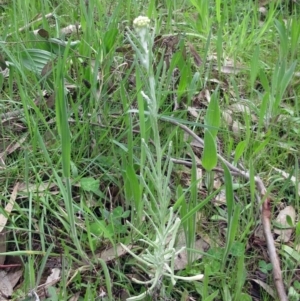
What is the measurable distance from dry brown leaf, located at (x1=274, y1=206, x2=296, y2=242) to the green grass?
19 mm

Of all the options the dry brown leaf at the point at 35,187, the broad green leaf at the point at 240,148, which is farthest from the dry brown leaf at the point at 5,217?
the broad green leaf at the point at 240,148

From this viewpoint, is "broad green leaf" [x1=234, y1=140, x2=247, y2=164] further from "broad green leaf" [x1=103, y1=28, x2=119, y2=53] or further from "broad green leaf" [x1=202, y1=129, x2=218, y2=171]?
"broad green leaf" [x1=103, y1=28, x2=119, y2=53]

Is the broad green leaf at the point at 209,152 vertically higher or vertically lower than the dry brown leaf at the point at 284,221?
higher

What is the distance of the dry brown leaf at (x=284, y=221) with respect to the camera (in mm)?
1368

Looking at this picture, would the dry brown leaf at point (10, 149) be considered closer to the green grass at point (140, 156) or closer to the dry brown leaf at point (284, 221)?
the green grass at point (140, 156)

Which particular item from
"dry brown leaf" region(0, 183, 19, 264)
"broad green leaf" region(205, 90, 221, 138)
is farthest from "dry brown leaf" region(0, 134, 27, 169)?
"broad green leaf" region(205, 90, 221, 138)

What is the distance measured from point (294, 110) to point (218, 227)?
0.60 meters

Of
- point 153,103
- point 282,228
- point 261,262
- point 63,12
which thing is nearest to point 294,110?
point 282,228

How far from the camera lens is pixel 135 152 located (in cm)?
153

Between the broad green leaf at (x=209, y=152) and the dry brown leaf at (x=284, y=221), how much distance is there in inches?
9.4

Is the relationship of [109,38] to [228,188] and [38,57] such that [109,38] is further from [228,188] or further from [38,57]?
[228,188]

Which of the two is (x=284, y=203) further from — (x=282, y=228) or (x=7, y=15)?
(x=7, y=15)

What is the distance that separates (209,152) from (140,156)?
277mm

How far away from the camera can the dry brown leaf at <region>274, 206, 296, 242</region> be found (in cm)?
137
